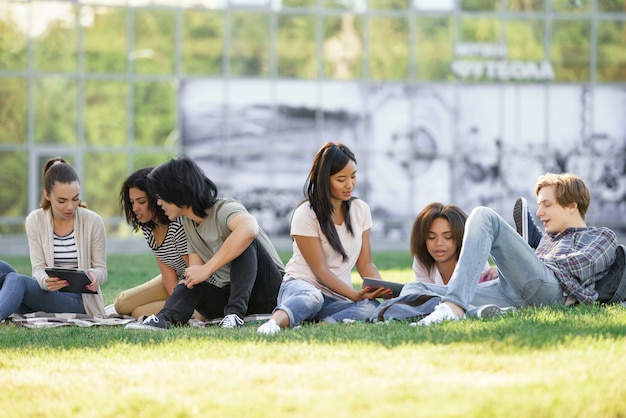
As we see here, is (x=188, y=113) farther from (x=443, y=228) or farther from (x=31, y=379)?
(x=31, y=379)

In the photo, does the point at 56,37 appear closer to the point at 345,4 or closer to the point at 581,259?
the point at 345,4

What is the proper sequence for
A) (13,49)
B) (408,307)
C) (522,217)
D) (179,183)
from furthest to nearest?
(13,49), (522,217), (179,183), (408,307)

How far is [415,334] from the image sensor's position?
580cm

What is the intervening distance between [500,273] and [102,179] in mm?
23303

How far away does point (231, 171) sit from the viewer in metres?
29.2

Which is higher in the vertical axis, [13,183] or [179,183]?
[179,183]

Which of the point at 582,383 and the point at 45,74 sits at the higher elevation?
the point at 45,74

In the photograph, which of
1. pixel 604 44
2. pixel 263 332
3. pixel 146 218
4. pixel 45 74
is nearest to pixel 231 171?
pixel 45 74

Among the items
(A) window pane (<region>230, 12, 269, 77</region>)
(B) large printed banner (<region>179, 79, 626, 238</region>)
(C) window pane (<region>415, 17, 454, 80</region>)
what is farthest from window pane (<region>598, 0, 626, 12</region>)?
(A) window pane (<region>230, 12, 269, 77</region>)

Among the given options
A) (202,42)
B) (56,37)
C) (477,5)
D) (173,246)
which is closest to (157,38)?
(202,42)

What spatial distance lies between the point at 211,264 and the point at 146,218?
3.02ft

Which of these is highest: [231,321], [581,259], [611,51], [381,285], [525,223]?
[611,51]

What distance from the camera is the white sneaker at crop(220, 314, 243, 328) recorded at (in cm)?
710

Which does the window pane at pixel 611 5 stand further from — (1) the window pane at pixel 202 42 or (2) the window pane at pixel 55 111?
(2) the window pane at pixel 55 111
